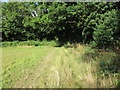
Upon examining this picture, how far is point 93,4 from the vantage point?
8078 millimetres

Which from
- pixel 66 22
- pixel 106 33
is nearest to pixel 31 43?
pixel 66 22

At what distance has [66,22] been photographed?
9.93m

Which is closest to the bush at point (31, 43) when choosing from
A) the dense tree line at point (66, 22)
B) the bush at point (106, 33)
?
the dense tree line at point (66, 22)

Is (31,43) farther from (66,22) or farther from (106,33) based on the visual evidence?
(106,33)

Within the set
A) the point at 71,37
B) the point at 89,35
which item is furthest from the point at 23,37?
the point at 89,35

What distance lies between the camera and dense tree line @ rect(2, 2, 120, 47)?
275 inches

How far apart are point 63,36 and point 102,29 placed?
251 inches

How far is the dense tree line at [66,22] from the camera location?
23.0ft

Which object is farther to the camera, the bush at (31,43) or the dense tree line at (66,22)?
the bush at (31,43)

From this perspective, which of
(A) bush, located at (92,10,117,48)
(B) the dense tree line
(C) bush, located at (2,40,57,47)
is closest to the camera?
(A) bush, located at (92,10,117,48)

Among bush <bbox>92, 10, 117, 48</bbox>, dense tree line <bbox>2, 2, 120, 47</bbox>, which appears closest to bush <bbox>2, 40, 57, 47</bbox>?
dense tree line <bbox>2, 2, 120, 47</bbox>

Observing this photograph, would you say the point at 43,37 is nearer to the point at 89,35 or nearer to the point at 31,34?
the point at 31,34

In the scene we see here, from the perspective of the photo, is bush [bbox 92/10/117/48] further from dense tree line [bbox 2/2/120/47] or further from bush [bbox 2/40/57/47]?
bush [bbox 2/40/57/47]

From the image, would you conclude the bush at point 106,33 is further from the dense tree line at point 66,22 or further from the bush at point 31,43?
the bush at point 31,43
